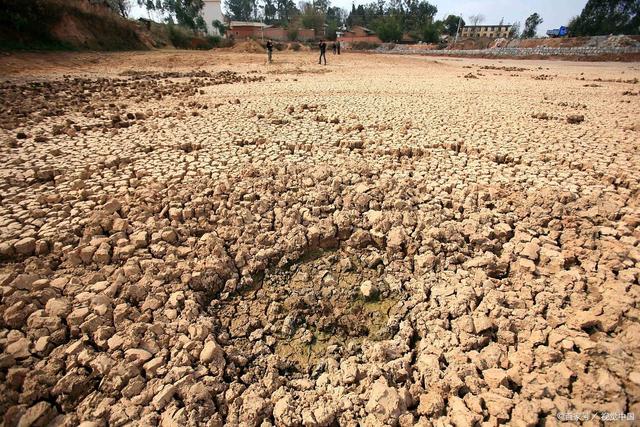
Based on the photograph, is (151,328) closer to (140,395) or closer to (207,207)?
(140,395)

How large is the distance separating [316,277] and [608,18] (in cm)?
5641

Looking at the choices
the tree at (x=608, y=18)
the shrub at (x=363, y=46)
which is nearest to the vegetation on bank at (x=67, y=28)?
the shrub at (x=363, y=46)

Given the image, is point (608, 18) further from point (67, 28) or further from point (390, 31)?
point (67, 28)

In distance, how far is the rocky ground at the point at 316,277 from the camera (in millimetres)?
1740

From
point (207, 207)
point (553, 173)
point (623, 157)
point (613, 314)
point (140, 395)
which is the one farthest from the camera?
point (623, 157)

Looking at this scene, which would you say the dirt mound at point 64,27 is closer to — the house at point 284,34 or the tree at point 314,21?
the house at point 284,34

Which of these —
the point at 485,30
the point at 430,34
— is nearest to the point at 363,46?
the point at 430,34

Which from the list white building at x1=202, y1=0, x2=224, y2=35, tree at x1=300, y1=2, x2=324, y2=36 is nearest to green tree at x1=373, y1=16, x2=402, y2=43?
tree at x1=300, y1=2, x2=324, y2=36

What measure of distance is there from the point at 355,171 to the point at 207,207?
5.50 feet

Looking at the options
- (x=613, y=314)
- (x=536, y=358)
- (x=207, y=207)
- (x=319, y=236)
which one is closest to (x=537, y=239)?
(x=613, y=314)

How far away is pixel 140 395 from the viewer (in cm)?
173

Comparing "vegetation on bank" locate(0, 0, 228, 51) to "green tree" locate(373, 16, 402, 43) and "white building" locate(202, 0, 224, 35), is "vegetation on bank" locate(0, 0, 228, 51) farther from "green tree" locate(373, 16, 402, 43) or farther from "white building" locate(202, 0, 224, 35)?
"green tree" locate(373, 16, 402, 43)

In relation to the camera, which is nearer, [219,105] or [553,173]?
[553,173]

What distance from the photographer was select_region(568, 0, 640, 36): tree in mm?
38000
